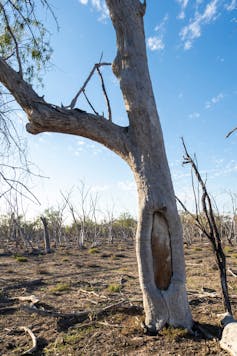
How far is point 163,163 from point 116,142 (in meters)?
0.64

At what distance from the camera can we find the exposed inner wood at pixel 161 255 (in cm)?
327

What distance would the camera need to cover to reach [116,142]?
A: 3510mm

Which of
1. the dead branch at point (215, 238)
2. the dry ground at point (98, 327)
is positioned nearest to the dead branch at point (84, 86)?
the dead branch at point (215, 238)

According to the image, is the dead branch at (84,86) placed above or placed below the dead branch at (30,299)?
above

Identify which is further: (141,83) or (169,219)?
(141,83)

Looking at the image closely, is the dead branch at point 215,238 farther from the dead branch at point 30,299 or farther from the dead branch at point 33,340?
the dead branch at point 30,299

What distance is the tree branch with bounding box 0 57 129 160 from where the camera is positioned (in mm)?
3350

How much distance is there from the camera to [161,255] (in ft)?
10.8

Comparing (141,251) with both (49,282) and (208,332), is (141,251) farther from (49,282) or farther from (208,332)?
(49,282)

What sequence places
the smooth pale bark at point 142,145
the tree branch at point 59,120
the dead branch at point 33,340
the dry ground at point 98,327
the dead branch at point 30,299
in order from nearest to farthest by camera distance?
the dry ground at point 98,327, the dead branch at point 33,340, the smooth pale bark at point 142,145, the tree branch at point 59,120, the dead branch at point 30,299

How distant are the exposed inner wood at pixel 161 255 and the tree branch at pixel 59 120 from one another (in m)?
0.99

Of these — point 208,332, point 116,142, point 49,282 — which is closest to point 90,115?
point 116,142

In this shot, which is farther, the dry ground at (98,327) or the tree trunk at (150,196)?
the tree trunk at (150,196)

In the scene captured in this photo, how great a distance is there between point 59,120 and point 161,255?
1991mm
